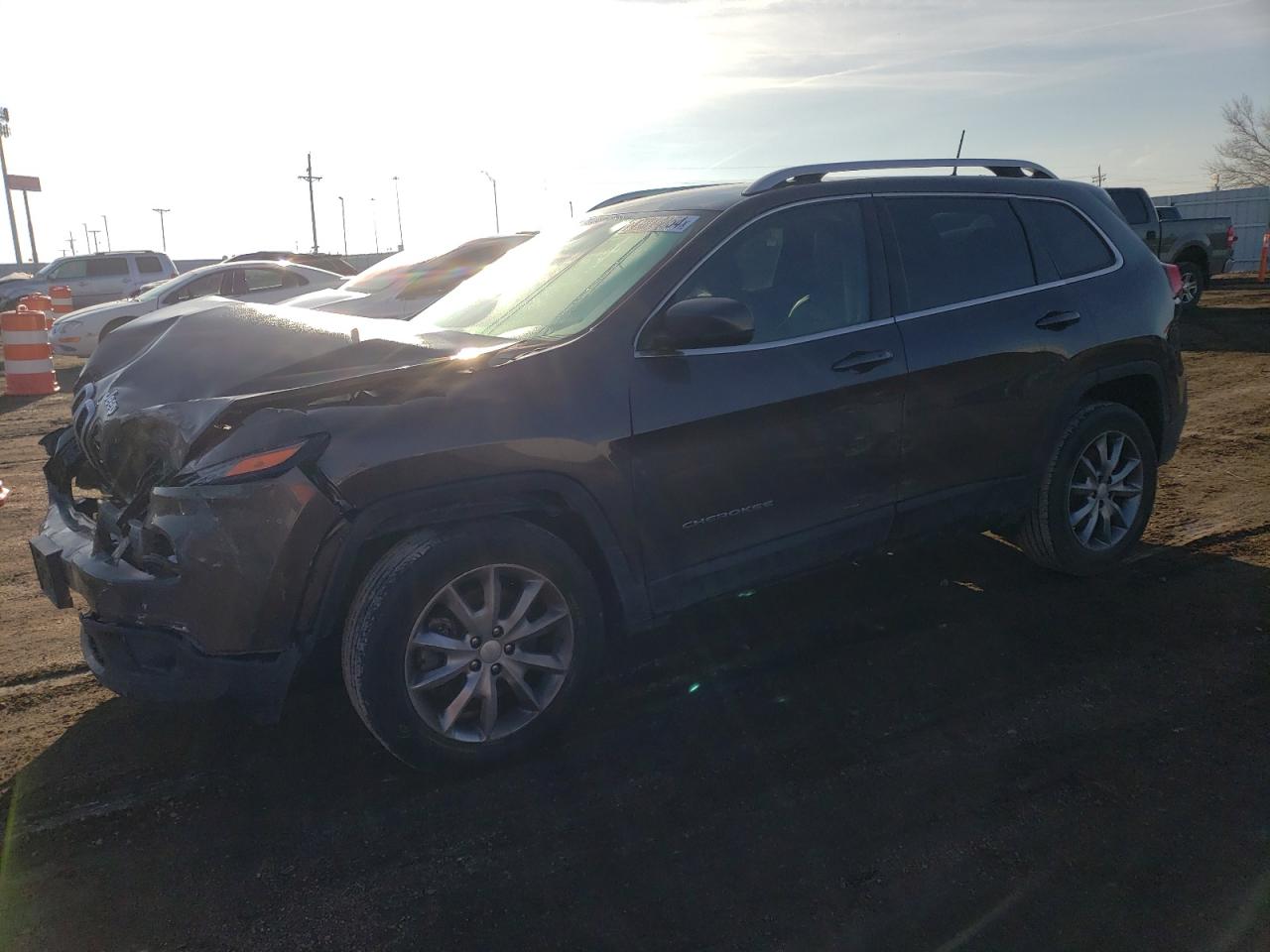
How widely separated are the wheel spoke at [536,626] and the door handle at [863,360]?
1.43m

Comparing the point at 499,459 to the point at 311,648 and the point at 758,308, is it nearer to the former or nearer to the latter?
the point at 311,648

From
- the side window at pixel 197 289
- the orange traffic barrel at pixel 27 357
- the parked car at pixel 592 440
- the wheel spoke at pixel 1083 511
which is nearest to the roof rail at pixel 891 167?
the parked car at pixel 592 440

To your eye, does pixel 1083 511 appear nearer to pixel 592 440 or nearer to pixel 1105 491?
pixel 1105 491

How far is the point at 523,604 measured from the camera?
129 inches

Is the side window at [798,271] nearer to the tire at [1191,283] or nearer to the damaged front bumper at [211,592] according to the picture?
the damaged front bumper at [211,592]

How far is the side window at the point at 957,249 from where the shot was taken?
4.21 meters

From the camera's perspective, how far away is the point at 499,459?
322 centimetres

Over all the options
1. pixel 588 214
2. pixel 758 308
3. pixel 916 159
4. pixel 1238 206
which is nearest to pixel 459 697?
pixel 758 308

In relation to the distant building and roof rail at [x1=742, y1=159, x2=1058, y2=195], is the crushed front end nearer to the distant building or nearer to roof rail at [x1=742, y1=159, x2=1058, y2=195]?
roof rail at [x1=742, y1=159, x2=1058, y2=195]

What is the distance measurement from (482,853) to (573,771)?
0.50 m

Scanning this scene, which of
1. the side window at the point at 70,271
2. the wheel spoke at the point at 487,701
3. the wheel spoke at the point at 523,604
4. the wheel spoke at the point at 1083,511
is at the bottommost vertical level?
the wheel spoke at the point at 487,701

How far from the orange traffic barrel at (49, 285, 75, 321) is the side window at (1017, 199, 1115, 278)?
72.3 ft

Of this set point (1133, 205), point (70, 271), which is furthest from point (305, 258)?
point (1133, 205)

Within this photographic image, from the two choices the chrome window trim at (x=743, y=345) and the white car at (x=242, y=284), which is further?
the white car at (x=242, y=284)
